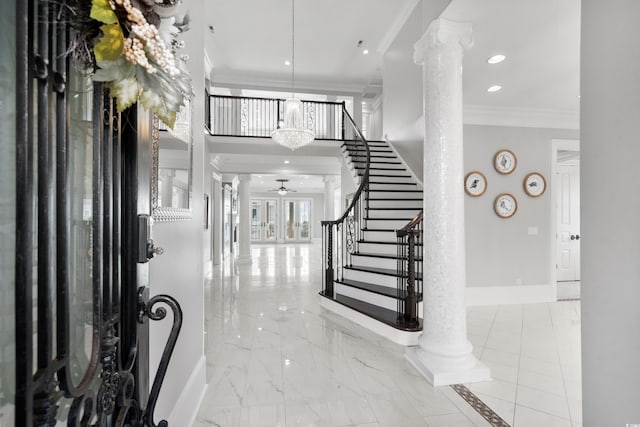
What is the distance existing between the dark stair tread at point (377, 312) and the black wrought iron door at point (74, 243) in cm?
269

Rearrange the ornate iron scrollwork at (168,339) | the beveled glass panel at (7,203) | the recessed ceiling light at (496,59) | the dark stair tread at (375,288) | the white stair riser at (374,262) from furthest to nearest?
the white stair riser at (374,262) → the dark stair tread at (375,288) → the recessed ceiling light at (496,59) → the ornate iron scrollwork at (168,339) → the beveled glass panel at (7,203)

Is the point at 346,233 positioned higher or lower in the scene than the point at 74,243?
lower

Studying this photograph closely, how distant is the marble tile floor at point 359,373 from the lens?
2.04 m

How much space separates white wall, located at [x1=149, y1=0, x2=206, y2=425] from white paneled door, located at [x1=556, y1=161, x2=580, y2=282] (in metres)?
7.33

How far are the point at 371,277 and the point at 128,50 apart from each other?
3988mm

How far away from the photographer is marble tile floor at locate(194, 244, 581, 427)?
2045mm

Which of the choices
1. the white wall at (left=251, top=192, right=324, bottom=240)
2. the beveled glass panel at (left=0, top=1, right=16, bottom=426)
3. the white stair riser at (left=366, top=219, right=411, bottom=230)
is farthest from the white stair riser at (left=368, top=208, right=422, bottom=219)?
the white wall at (left=251, top=192, right=324, bottom=240)

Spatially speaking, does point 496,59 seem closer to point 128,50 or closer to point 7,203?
point 128,50

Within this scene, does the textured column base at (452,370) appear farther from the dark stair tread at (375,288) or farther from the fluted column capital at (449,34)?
the fluted column capital at (449,34)

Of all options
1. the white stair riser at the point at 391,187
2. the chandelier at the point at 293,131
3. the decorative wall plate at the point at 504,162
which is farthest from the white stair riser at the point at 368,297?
the decorative wall plate at the point at 504,162

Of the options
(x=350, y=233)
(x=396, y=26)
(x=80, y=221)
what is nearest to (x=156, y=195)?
(x=80, y=221)

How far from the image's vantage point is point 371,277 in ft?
14.0

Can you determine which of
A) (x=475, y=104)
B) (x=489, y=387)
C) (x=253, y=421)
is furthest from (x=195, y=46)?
(x=475, y=104)

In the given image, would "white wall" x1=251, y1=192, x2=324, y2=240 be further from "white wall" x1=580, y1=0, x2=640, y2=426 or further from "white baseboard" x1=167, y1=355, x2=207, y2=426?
"white wall" x1=580, y1=0, x2=640, y2=426
